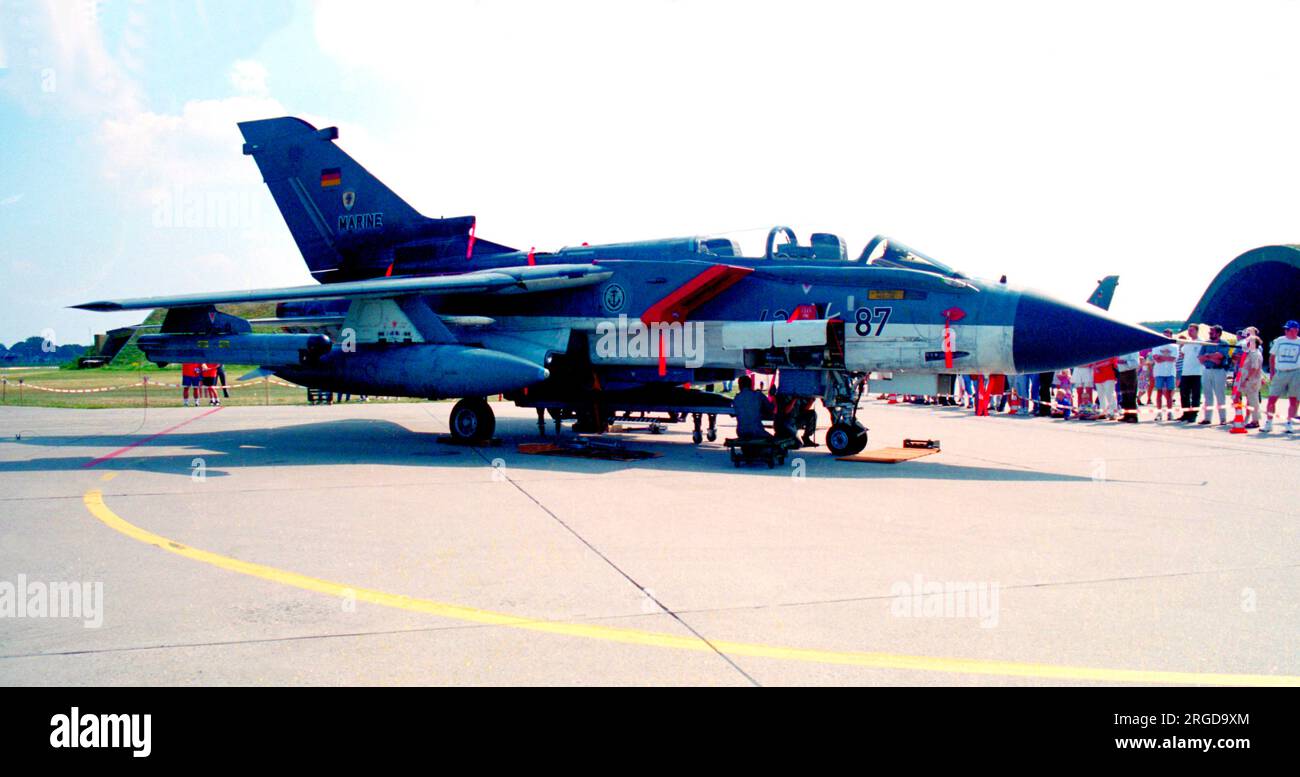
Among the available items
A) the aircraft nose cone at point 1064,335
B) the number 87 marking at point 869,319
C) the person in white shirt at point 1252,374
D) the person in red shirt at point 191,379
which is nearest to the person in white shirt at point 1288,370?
the person in white shirt at point 1252,374

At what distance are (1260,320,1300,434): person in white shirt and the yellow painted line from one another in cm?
1392

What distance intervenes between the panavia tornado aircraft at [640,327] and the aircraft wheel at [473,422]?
0.09 feet

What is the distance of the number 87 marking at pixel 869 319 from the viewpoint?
10.8 meters

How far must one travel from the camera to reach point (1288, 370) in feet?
48.0

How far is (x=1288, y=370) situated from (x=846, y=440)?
9042 millimetres

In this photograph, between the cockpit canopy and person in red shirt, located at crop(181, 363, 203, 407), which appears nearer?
the cockpit canopy

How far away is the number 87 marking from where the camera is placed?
35.3 ft

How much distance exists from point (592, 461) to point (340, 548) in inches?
208

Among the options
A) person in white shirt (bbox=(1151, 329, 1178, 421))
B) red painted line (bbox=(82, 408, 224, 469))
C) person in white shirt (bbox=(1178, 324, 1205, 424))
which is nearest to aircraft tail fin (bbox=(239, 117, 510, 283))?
red painted line (bbox=(82, 408, 224, 469))

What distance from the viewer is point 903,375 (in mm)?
11547

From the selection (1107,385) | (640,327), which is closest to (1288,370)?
(1107,385)

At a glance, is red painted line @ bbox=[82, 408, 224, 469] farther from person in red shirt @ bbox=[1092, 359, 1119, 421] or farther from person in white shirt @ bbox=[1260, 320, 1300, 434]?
person in white shirt @ bbox=[1260, 320, 1300, 434]
